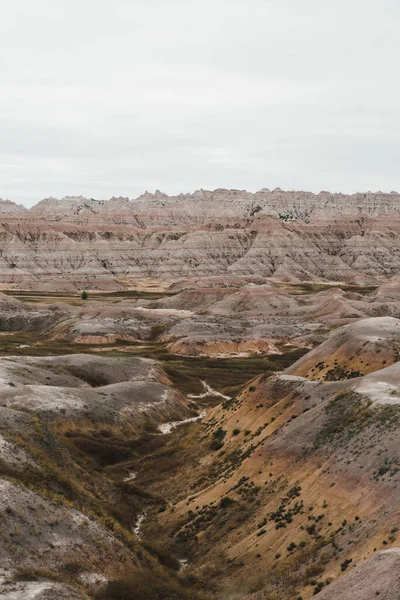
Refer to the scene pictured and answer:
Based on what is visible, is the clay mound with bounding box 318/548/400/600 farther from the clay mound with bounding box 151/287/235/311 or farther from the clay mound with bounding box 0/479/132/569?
the clay mound with bounding box 151/287/235/311

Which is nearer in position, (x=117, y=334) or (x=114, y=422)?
(x=114, y=422)

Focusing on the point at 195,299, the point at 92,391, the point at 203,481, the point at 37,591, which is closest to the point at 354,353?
the point at 203,481

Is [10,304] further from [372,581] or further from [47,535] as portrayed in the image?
[372,581]

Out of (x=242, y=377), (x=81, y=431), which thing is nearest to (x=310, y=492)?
(x=81, y=431)

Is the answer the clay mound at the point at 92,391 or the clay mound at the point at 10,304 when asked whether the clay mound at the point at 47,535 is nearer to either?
the clay mound at the point at 92,391

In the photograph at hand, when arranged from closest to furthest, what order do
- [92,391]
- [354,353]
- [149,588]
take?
[149,588]
[354,353]
[92,391]

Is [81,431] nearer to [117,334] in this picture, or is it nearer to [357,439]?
[357,439]

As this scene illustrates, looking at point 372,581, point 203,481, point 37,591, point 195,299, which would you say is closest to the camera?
point 372,581
